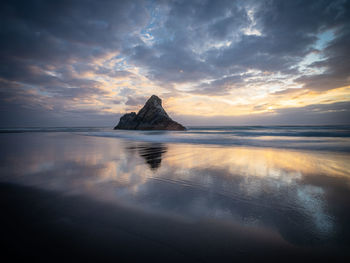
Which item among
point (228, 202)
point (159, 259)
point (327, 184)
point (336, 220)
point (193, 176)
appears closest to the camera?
point (159, 259)

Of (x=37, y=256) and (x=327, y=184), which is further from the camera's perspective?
(x=327, y=184)

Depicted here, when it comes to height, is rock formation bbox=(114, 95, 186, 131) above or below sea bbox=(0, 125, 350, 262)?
above

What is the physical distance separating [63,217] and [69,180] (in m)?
1.81

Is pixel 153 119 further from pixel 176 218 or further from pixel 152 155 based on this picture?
pixel 176 218

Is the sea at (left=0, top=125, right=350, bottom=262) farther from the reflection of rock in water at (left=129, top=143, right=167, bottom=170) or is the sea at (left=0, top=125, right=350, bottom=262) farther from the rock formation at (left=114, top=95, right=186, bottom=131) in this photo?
the rock formation at (left=114, top=95, right=186, bottom=131)

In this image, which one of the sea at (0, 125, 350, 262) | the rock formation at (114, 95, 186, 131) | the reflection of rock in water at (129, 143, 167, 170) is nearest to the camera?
the sea at (0, 125, 350, 262)

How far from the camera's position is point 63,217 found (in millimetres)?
2219

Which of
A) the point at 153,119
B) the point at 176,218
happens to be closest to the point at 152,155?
the point at 176,218

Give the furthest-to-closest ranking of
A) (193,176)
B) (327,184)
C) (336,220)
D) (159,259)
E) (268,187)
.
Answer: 1. (193,176)
2. (327,184)
3. (268,187)
4. (336,220)
5. (159,259)

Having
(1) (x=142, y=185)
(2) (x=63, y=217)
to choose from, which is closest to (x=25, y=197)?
(2) (x=63, y=217)

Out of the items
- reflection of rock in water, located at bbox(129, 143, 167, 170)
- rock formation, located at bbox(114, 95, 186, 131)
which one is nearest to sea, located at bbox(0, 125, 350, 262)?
reflection of rock in water, located at bbox(129, 143, 167, 170)

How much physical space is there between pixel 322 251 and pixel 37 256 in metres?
2.98

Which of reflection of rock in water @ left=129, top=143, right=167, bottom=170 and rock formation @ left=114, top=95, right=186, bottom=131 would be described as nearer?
reflection of rock in water @ left=129, top=143, right=167, bottom=170

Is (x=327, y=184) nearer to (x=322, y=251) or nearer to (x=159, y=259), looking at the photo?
(x=322, y=251)
